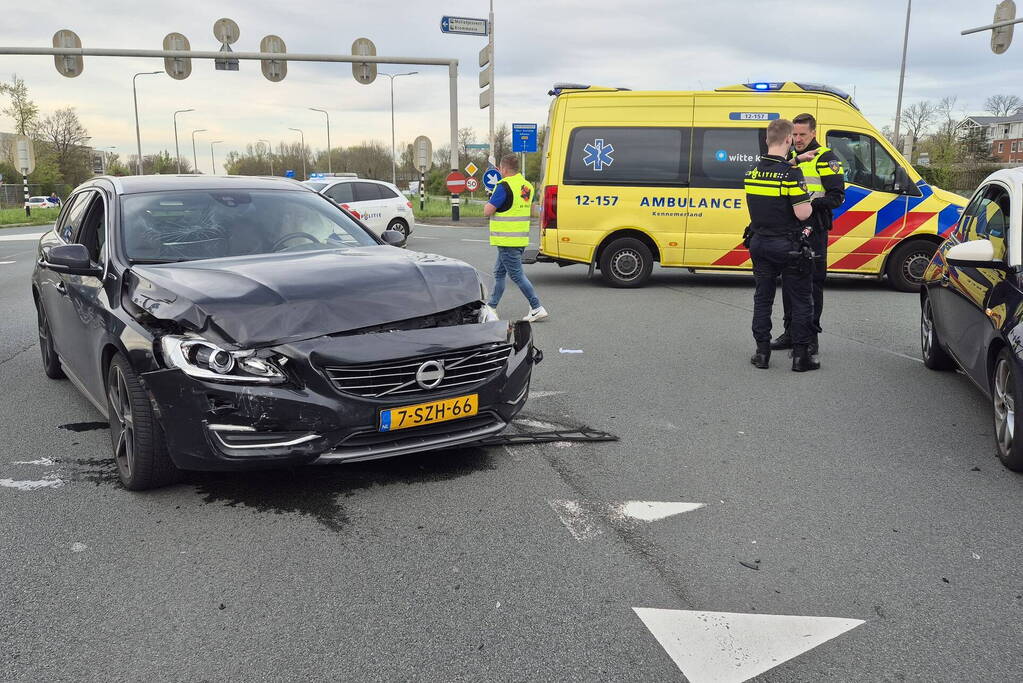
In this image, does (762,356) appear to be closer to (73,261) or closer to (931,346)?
(931,346)

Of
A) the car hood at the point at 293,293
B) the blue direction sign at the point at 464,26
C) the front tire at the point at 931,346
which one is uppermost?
the blue direction sign at the point at 464,26

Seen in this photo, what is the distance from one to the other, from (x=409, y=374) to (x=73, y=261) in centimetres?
207

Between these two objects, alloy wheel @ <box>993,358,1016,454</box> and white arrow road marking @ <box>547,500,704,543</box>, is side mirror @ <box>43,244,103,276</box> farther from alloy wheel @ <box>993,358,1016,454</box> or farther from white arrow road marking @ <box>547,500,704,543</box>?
alloy wheel @ <box>993,358,1016,454</box>

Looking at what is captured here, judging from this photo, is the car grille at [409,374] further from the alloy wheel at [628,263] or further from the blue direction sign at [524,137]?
the blue direction sign at [524,137]

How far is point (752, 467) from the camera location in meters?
4.62

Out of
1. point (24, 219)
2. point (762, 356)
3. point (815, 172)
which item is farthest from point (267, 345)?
point (24, 219)

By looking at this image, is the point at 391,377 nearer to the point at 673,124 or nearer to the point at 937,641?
the point at 937,641

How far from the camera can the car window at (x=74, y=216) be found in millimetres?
5720

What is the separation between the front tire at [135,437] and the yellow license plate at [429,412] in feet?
3.43

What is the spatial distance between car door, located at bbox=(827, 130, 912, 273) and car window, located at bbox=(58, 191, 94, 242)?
896cm

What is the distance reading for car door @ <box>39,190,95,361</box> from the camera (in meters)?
5.36

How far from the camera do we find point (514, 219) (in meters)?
9.40

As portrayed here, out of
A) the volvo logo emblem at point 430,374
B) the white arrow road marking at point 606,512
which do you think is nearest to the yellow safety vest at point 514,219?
the volvo logo emblem at point 430,374

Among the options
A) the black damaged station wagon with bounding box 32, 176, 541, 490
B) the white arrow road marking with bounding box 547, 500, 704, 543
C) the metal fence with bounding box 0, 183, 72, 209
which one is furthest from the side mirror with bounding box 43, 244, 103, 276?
the metal fence with bounding box 0, 183, 72, 209
